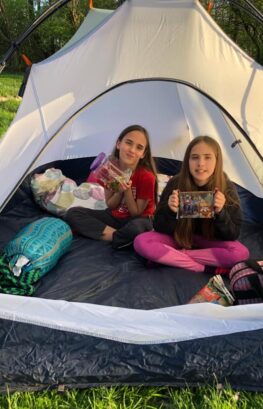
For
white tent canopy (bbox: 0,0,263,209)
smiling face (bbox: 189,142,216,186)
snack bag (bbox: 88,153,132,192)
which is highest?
white tent canopy (bbox: 0,0,263,209)

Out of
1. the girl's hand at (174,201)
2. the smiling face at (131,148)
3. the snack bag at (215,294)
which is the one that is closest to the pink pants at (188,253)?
the girl's hand at (174,201)

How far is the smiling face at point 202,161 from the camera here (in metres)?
1.94

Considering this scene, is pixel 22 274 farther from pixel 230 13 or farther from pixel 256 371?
pixel 230 13

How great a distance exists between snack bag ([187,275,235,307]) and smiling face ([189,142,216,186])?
520 millimetres

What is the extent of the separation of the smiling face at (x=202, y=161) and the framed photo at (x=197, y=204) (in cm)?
16

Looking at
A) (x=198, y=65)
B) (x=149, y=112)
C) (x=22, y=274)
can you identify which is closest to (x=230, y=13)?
(x=149, y=112)

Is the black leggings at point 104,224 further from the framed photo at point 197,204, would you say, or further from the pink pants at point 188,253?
the framed photo at point 197,204

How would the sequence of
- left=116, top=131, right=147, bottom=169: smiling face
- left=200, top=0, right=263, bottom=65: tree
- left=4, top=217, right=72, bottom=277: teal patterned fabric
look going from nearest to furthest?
1. left=4, top=217, right=72, bottom=277: teal patterned fabric
2. left=116, top=131, right=147, bottom=169: smiling face
3. left=200, top=0, right=263, bottom=65: tree

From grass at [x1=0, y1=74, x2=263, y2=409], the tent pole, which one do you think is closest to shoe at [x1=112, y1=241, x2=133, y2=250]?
grass at [x1=0, y1=74, x2=263, y2=409]

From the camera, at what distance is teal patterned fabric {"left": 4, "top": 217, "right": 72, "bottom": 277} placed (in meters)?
1.84

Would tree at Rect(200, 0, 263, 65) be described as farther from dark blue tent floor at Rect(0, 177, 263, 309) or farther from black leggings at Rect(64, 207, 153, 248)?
dark blue tent floor at Rect(0, 177, 263, 309)

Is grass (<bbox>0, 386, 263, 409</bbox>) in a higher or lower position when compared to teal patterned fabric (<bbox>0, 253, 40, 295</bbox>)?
lower

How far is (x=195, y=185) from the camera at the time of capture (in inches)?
79.0

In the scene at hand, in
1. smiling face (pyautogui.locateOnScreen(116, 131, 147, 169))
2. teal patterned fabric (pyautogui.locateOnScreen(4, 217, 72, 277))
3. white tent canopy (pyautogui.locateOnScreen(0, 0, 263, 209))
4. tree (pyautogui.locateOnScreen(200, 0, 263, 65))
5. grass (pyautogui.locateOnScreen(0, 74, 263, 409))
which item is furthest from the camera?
tree (pyautogui.locateOnScreen(200, 0, 263, 65))
